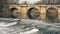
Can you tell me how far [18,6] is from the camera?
1617 inches

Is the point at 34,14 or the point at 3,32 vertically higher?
the point at 34,14

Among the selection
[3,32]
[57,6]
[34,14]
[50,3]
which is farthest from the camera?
[34,14]

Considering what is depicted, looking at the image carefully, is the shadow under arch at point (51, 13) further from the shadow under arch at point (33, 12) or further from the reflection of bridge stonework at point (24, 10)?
the shadow under arch at point (33, 12)

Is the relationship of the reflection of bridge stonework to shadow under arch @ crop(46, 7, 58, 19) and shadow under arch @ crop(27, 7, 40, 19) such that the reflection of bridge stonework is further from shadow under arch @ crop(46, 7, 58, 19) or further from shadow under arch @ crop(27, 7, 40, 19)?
shadow under arch @ crop(46, 7, 58, 19)

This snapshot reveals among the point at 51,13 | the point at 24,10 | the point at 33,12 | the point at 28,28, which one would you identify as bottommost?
the point at 28,28

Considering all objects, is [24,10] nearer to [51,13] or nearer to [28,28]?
[51,13]

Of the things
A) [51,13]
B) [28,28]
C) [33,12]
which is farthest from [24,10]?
[28,28]

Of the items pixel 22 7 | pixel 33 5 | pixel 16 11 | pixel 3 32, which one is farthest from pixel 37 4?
pixel 3 32

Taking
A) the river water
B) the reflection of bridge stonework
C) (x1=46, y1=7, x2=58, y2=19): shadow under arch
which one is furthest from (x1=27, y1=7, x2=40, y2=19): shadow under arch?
the river water

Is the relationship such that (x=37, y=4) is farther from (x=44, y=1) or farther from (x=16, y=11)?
(x=16, y=11)

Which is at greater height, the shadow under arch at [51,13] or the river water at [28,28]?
the shadow under arch at [51,13]

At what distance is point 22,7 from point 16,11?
3.46 metres

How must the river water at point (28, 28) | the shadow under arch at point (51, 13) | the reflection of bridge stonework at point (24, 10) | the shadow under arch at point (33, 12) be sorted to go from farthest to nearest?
1. the shadow under arch at point (33, 12)
2. the shadow under arch at point (51, 13)
3. the reflection of bridge stonework at point (24, 10)
4. the river water at point (28, 28)

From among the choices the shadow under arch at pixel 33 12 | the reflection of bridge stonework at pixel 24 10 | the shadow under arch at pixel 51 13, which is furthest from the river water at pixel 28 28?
the shadow under arch at pixel 33 12
